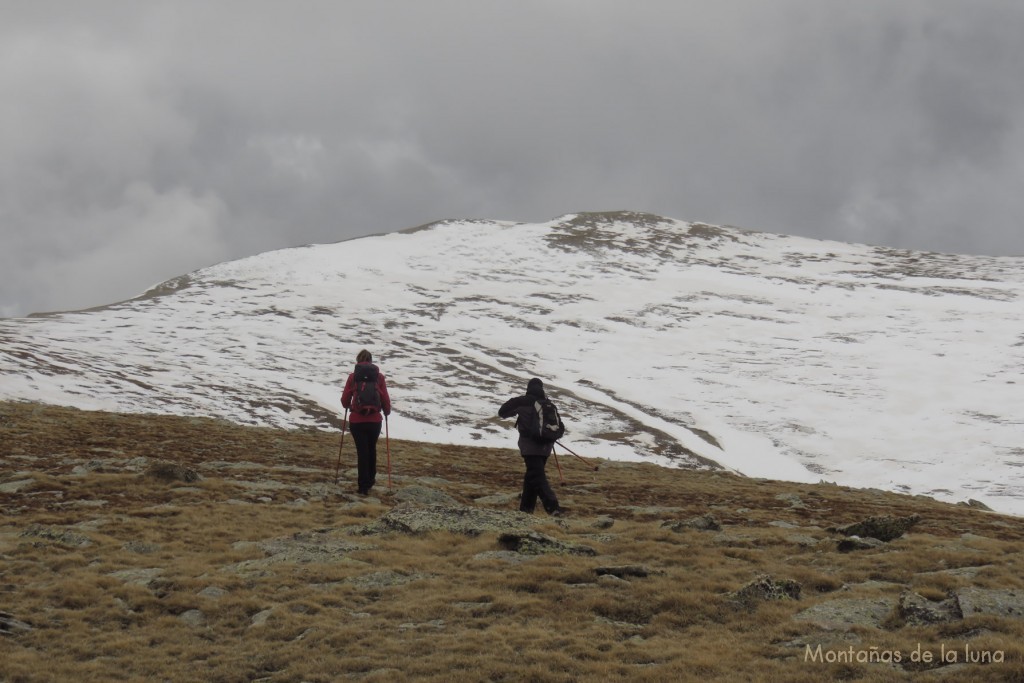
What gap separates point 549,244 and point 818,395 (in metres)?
72.6

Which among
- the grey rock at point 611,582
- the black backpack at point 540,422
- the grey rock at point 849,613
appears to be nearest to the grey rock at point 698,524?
the black backpack at point 540,422

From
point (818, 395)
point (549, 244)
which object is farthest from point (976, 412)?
point (549, 244)

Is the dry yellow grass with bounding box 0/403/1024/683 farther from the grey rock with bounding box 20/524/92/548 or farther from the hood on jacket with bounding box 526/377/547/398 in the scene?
the hood on jacket with bounding box 526/377/547/398

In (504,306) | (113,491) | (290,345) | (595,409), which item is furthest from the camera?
(504,306)

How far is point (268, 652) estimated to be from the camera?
427 inches

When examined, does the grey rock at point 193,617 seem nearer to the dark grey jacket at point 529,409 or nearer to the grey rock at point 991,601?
the dark grey jacket at point 529,409

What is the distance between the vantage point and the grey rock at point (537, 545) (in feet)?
50.6

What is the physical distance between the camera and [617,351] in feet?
267

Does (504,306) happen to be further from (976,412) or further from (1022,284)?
(1022,284)

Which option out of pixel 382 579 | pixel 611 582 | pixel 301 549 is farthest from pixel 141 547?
pixel 611 582

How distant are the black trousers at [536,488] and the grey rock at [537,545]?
130 inches

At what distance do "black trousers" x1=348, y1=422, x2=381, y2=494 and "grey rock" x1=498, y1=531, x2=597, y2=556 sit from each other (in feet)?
18.3

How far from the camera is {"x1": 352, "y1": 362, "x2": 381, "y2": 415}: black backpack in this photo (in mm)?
20016

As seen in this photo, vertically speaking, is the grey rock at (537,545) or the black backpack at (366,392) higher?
the black backpack at (366,392)
